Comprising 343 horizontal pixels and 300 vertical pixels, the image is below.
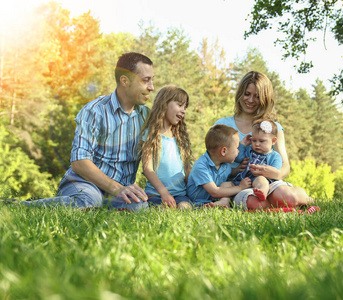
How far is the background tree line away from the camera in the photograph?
89.9ft

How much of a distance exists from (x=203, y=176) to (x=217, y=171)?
32cm

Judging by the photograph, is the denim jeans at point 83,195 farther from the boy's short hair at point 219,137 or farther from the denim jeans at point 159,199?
the boy's short hair at point 219,137

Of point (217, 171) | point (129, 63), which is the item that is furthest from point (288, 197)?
point (129, 63)

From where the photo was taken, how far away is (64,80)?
112 feet

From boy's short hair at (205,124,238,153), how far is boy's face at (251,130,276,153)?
273 millimetres

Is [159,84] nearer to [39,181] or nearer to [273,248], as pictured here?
[39,181]

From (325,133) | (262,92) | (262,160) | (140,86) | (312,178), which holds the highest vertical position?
(325,133)

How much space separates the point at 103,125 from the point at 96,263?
3.85 m

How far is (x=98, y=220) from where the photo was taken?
248 centimetres

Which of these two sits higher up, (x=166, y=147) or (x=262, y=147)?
(x=262, y=147)

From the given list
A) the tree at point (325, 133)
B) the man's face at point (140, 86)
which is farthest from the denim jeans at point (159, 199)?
the tree at point (325, 133)

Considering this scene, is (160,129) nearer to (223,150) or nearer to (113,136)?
(113,136)

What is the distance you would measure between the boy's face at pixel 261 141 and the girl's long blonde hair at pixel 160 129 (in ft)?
3.68

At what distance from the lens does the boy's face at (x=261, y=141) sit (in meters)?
5.03
